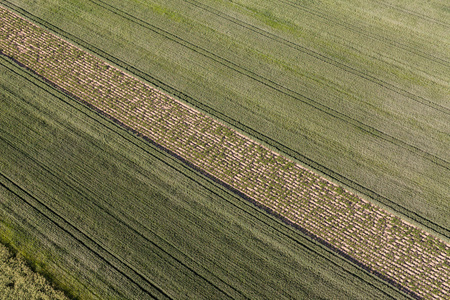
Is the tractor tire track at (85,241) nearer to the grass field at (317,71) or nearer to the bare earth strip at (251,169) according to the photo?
the bare earth strip at (251,169)

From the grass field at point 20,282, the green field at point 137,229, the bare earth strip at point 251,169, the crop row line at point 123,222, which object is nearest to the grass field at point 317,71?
the bare earth strip at point 251,169

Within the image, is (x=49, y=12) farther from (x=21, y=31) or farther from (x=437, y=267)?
(x=437, y=267)

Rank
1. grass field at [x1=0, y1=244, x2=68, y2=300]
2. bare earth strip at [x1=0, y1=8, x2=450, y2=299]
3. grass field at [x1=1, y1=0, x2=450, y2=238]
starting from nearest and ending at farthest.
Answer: grass field at [x1=0, y1=244, x2=68, y2=300], bare earth strip at [x1=0, y1=8, x2=450, y2=299], grass field at [x1=1, y1=0, x2=450, y2=238]

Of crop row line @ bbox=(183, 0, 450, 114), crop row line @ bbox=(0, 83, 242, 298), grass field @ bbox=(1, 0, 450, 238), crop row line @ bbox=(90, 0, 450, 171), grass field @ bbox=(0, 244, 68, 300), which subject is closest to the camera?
grass field @ bbox=(0, 244, 68, 300)

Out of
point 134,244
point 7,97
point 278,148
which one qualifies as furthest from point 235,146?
point 7,97

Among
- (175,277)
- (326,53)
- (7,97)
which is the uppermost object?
(326,53)

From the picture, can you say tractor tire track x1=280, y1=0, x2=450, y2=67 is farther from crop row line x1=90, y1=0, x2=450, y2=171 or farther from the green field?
the green field

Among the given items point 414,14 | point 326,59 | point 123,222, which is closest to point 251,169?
point 123,222

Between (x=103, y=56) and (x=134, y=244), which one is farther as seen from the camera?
(x=103, y=56)

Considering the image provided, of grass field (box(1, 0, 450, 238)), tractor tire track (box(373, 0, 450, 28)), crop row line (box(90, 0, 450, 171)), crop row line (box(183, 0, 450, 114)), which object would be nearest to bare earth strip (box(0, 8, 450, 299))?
grass field (box(1, 0, 450, 238))
